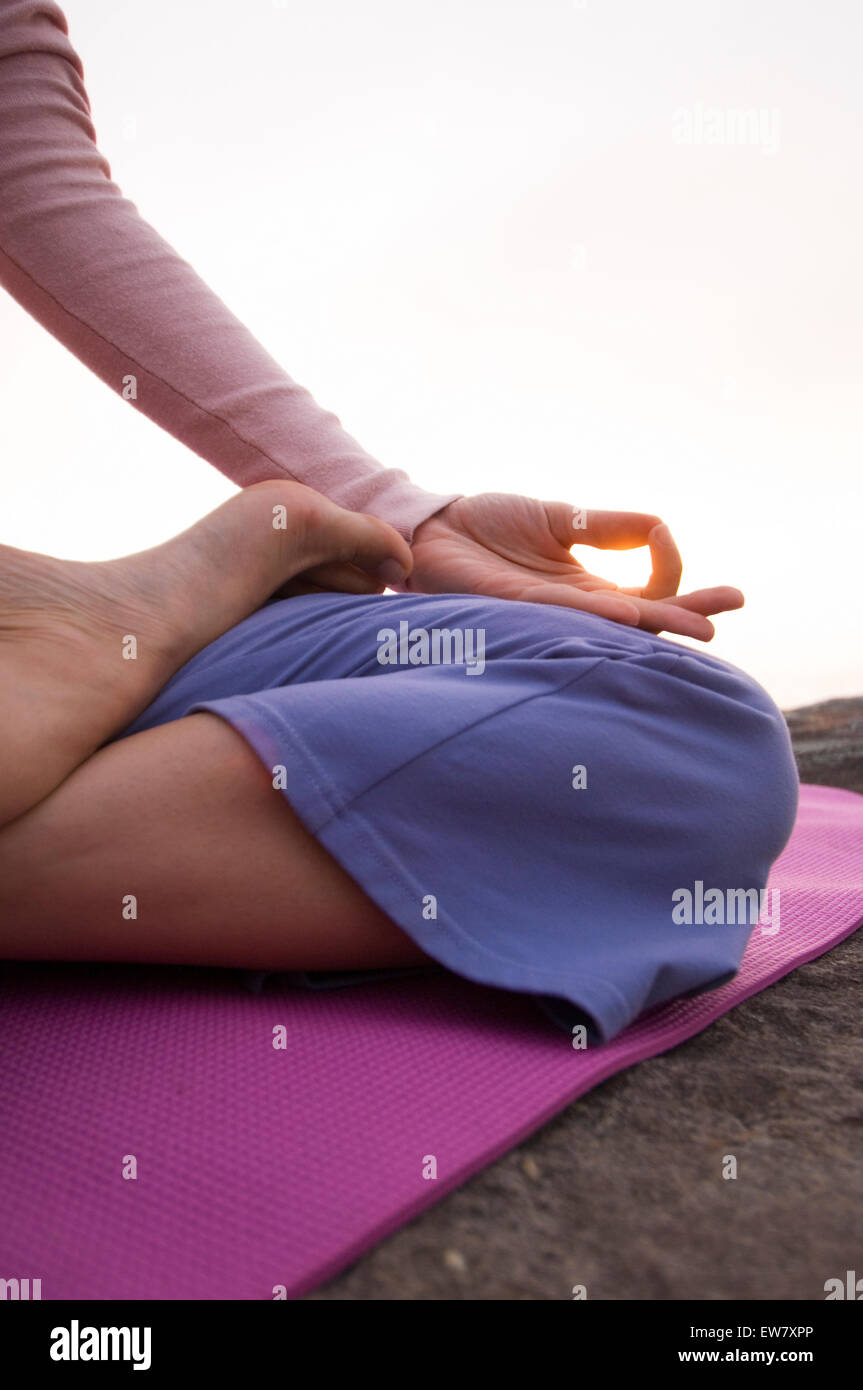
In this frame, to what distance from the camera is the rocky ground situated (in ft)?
1.62

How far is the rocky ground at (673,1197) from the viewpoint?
49 centimetres

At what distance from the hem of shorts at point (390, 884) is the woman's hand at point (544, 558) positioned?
16.6 inches

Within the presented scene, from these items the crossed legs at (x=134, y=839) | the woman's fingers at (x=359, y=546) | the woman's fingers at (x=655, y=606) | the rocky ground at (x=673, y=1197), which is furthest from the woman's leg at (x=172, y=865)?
the woman's fingers at (x=655, y=606)

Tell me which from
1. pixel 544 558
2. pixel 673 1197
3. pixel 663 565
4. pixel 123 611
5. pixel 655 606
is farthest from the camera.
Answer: pixel 544 558

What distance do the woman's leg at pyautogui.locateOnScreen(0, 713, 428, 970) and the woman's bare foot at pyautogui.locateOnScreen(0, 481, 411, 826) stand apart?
0.12ft

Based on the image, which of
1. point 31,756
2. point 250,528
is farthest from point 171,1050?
point 250,528

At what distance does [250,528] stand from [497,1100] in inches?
22.3

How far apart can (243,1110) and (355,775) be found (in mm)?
240

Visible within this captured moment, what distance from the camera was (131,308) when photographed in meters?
1.24

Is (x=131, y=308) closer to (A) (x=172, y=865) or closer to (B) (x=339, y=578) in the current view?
(B) (x=339, y=578)

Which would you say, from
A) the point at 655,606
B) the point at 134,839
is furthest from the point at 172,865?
the point at 655,606

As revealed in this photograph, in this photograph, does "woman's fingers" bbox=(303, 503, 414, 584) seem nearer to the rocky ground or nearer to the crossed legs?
the crossed legs

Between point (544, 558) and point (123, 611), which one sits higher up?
point (544, 558)
